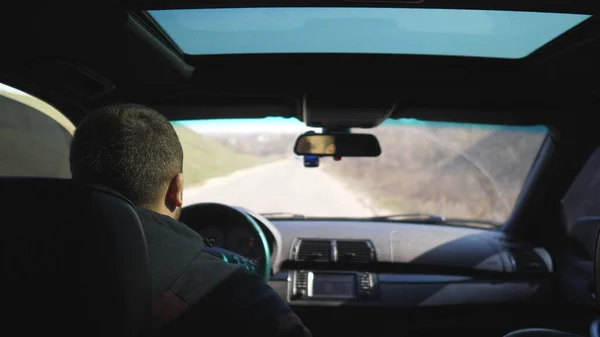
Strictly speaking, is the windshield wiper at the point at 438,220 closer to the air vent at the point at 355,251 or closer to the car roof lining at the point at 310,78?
the air vent at the point at 355,251

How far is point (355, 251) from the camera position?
559cm

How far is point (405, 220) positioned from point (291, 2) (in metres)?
3.36

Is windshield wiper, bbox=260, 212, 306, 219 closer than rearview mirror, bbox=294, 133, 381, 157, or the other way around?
rearview mirror, bbox=294, 133, 381, 157

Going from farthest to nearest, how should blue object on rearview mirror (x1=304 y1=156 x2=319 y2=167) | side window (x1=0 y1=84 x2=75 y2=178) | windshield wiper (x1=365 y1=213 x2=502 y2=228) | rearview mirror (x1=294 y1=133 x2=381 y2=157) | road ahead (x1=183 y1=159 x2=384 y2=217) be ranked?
1. road ahead (x1=183 y1=159 x2=384 y2=217)
2. windshield wiper (x1=365 y1=213 x2=502 y2=228)
3. blue object on rearview mirror (x1=304 y1=156 x2=319 y2=167)
4. rearview mirror (x1=294 y1=133 x2=381 y2=157)
5. side window (x1=0 y1=84 x2=75 y2=178)

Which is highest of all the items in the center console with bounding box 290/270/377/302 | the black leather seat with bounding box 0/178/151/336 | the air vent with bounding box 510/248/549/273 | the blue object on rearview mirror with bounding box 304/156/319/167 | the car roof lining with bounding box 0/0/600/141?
the car roof lining with bounding box 0/0/600/141

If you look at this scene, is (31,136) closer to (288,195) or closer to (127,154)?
(127,154)

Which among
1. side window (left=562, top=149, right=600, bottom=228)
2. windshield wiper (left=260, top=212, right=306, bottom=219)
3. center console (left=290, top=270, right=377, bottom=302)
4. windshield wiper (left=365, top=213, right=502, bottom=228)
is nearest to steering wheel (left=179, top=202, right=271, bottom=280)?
center console (left=290, top=270, right=377, bottom=302)

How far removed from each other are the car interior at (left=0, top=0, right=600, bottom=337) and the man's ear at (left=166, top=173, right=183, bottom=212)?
582 mm

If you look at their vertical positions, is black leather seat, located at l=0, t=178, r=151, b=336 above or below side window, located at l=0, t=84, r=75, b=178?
below

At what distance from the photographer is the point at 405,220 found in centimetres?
605

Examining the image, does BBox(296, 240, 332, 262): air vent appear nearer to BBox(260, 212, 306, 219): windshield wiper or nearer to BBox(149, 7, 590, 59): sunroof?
BBox(260, 212, 306, 219): windshield wiper

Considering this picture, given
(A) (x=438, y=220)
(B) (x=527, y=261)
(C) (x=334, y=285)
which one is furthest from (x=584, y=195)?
(C) (x=334, y=285)

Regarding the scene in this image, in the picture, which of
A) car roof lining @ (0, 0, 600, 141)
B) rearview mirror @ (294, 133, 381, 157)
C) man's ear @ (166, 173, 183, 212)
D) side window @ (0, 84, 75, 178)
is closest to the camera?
man's ear @ (166, 173, 183, 212)

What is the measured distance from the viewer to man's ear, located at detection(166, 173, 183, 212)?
198cm
